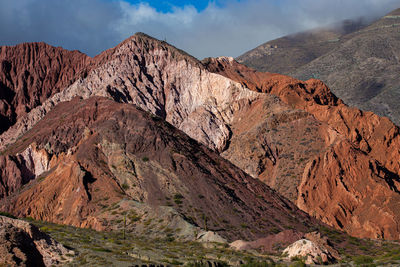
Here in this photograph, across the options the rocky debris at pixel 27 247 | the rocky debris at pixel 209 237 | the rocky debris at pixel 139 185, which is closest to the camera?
the rocky debris at pixel 27 247

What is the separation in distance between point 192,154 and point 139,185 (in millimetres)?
11914

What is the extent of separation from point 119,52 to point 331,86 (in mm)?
86078

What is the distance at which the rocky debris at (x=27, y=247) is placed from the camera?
31562 millimetres

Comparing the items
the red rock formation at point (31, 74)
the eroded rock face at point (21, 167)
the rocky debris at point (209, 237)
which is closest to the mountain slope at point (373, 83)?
the red rock formation at point (31, 74)

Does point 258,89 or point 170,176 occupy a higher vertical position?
point 258,89

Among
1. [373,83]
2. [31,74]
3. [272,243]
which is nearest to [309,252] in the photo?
[272,243]

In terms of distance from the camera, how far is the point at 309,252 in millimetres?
50094

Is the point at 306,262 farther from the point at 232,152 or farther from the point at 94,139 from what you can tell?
the point at 232,152

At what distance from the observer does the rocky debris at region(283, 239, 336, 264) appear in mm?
49566

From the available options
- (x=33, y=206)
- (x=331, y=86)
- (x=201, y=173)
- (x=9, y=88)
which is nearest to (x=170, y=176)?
(x=201, y=173)

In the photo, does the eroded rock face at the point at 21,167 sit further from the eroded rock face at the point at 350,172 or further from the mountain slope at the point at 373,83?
the mountain slope at the point at 373,83

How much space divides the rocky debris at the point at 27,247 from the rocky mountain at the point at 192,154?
2479 cm

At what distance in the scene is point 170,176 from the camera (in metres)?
74.7

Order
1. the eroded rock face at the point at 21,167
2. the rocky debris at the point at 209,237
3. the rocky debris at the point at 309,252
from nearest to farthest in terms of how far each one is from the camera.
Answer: the rocky debris at the point at 309,252
the rocky debris at the point at 209,237
the eroded rock face at the point at 21,167
